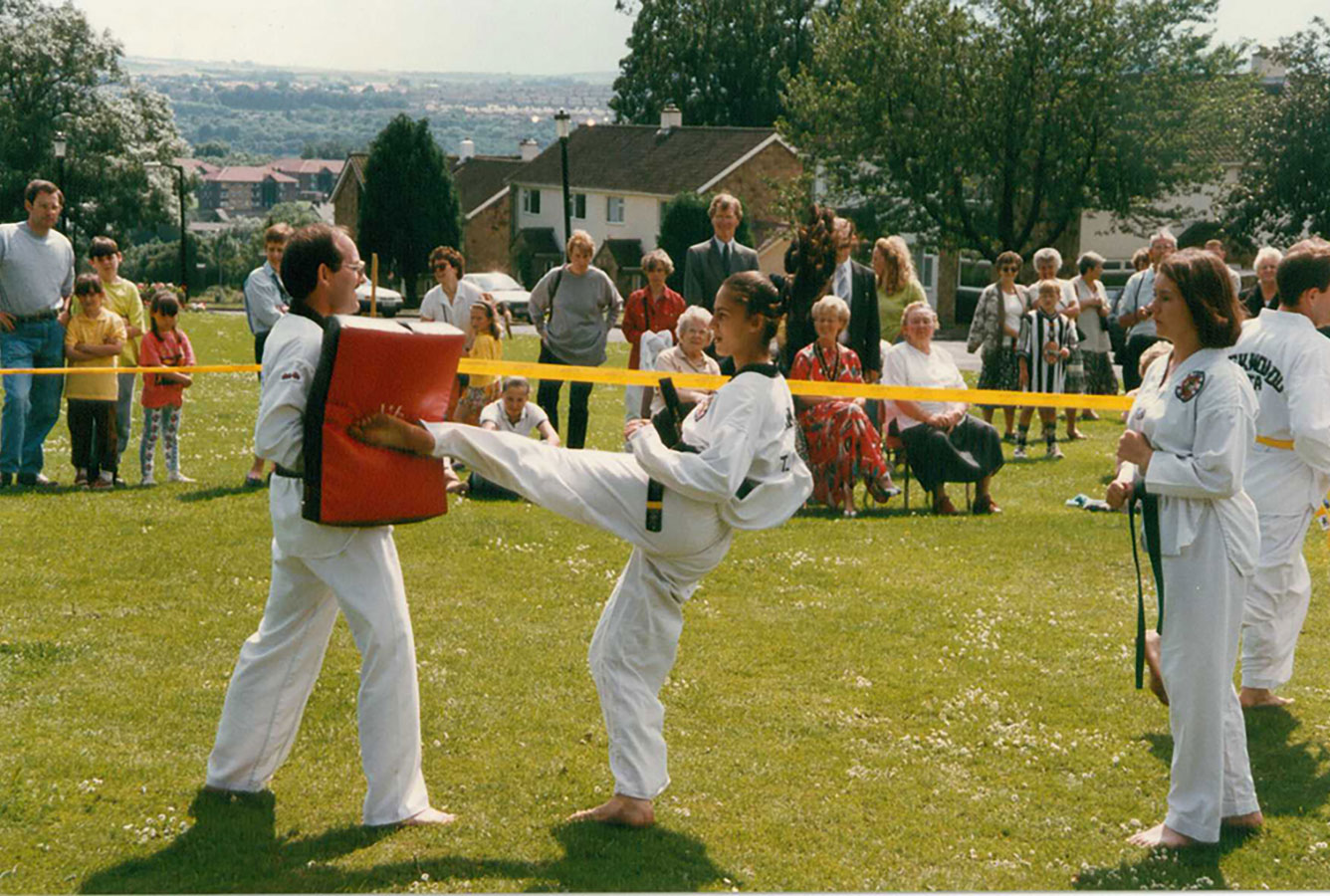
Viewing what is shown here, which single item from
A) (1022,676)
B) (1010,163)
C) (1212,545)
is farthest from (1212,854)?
(1010,163)

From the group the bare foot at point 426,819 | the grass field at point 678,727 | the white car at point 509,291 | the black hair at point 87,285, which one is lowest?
the white car at point 509,291

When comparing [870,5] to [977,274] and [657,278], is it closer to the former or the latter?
[977,274]

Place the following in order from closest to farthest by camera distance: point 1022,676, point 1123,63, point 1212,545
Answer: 1. point 1212,545
2. point 1022,676
3. point 1123,63

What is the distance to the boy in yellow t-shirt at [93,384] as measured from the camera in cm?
1240

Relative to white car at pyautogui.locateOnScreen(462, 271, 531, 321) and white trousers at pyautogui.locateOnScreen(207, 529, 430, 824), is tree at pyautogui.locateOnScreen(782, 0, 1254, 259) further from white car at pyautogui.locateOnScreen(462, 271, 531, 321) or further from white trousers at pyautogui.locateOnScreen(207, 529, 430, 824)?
white trousers at pyautogui.locateOnScreen(207, 529, 430, 824)

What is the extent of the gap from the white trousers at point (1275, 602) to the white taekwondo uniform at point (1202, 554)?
1.30 m

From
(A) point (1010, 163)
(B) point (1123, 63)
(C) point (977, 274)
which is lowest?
(C) point (977, 274)

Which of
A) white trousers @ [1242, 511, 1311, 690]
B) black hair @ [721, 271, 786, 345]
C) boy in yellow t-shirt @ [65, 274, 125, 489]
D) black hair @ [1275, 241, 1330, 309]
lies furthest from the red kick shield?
boy in yellow t-shirt @ [65, 274, 125, 489]

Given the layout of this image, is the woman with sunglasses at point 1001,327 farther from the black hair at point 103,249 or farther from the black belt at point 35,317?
the black belt at point 35,317

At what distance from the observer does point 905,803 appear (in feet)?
19.2

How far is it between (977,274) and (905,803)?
5283cm

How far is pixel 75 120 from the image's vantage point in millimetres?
61531

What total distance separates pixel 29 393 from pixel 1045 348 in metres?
9.58

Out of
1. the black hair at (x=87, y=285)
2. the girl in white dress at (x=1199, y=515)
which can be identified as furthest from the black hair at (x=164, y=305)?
the girl in white dress at (x=1199, y=515)
